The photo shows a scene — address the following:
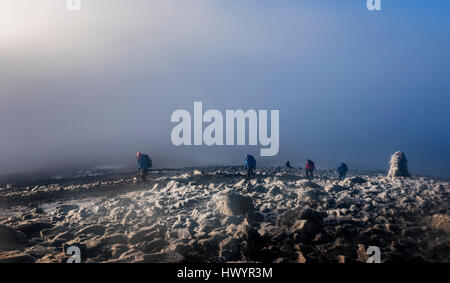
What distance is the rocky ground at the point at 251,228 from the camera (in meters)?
6.55

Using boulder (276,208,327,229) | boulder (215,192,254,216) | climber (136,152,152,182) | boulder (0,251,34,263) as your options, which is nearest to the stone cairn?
boulder (276,208,327,229)

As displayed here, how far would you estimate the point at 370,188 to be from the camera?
12.4m

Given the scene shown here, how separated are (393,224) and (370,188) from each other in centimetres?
509

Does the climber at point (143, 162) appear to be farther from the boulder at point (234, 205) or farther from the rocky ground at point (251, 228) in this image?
the boulder at point (234, 205)

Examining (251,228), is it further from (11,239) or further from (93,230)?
(11,239)

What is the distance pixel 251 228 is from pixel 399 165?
53.2 ft

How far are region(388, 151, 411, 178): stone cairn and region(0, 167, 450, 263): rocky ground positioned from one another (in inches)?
260

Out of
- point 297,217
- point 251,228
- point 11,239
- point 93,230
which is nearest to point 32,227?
point 11,239

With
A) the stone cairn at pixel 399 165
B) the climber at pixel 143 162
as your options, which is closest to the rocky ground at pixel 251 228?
the climber at pixel 143 162

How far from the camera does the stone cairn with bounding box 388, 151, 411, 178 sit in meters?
18.1

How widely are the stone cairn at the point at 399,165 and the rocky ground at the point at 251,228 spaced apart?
6.59 m
